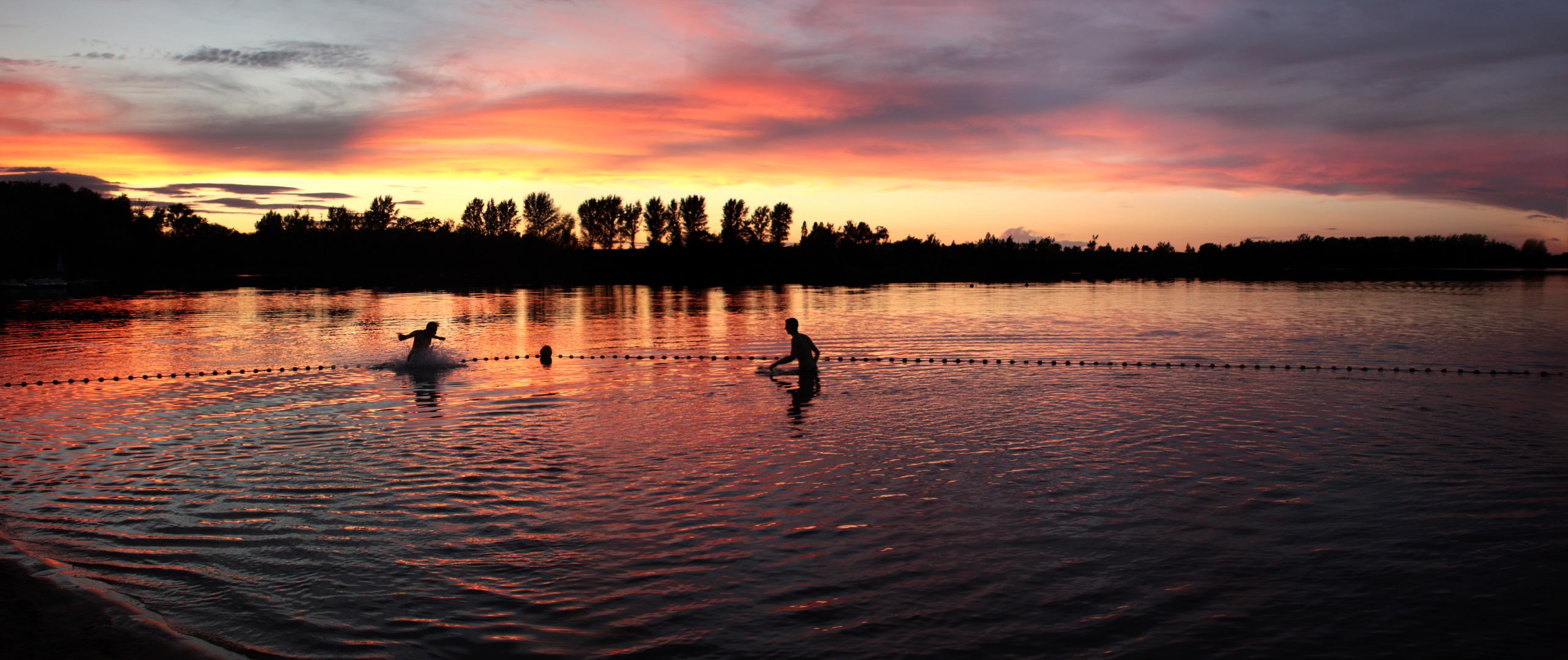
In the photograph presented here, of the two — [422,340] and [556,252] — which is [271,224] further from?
[422,340]

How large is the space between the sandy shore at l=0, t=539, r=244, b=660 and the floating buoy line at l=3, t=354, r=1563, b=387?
15968 mm

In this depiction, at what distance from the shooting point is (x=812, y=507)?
10.3 m

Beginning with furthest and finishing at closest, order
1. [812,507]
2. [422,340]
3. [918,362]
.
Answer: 1. [918,362]
2. [422,340]
3. [812,507]

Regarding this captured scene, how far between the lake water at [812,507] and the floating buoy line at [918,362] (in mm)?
410

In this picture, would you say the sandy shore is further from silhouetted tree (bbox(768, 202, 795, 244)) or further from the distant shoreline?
silhouetted tree (bbox(768, 202, 795, 244))

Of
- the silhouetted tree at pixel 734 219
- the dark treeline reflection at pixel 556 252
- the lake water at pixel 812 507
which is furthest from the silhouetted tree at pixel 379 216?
the lake water at pixel 812 507

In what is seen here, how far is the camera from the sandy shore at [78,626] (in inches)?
241

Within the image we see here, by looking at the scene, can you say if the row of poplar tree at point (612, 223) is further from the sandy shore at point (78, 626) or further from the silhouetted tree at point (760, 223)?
the sandy shore at point (78, 626)

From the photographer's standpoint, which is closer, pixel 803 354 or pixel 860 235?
pixel 803 354

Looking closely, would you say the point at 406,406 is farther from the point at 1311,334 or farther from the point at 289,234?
the point at 289,234

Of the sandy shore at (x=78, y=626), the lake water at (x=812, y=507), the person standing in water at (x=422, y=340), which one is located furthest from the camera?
the person standing in water at (x=422, y=340)

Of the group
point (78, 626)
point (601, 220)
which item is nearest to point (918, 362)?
point (78, 626)

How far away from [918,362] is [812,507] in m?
15.2

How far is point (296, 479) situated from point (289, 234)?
18081 centimetres
